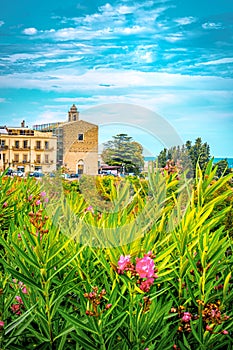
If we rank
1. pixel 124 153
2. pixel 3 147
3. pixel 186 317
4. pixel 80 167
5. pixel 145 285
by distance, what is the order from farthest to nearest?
pixel 3 147 → pixel 80 167 → pixel 124 153 → pixel 186 317 → pixel 145 285

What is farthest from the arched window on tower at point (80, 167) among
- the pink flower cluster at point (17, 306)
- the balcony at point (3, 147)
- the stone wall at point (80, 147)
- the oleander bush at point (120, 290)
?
the balcony at point (3, 147)

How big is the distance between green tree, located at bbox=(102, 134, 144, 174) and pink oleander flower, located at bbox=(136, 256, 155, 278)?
0.98m

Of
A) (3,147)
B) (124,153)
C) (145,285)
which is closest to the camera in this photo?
(145,285)

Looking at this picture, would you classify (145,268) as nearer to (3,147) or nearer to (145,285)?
(145,285)

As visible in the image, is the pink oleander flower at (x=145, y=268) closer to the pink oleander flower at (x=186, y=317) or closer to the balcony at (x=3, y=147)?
the pink oleander flower at (x=186, y=317)

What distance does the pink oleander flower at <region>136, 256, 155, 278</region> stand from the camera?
1018mm

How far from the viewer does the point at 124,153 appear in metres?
2.04

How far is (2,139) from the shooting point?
603 inches

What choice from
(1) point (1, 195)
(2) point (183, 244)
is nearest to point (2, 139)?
(1) point (1, 195)

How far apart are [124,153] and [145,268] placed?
107cm

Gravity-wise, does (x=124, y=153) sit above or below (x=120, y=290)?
above

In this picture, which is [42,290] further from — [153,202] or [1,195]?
[1,195]

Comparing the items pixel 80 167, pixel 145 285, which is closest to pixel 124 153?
pixel 80 167

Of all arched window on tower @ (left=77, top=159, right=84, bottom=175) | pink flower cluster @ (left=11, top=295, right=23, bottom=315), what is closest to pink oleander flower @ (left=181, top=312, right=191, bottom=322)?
pink flower cluster @ (left=11, top=295, right=23, bottom=315)
